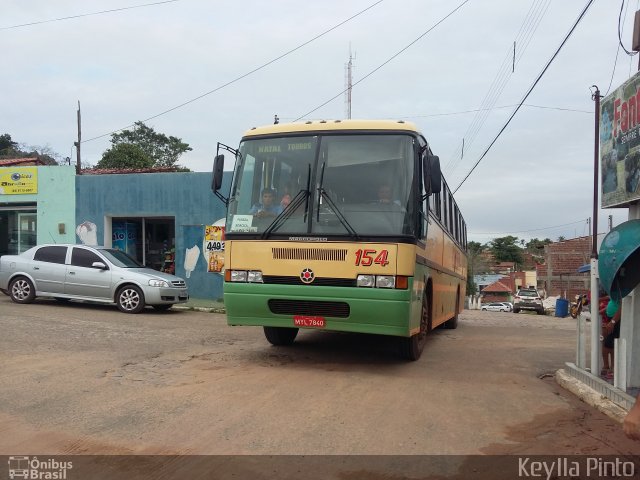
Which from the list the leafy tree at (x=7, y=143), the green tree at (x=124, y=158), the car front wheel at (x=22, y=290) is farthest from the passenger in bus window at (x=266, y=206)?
the leafy tree at (x=7, y=143)

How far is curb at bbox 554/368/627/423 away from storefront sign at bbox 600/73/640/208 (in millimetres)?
2106

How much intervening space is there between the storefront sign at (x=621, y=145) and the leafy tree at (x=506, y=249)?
8590 centimetres

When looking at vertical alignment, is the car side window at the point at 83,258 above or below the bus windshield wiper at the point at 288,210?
below

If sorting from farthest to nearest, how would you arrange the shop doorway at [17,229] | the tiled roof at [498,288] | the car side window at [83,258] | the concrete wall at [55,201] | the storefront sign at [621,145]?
the tiled roof at [498,288] → the shop doorway at [17,229] → the concrete wall at [55,201] → the car side window at [83,258] → the storefront sign at [621,145]

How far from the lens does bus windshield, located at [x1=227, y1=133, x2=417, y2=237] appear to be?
6.94m

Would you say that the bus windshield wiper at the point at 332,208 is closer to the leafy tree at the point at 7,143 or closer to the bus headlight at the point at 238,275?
the bus headlight at the point at 238,275

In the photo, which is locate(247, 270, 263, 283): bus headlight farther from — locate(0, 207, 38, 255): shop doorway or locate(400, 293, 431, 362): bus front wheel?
locate(0, 207, 38, 255): shop doorway

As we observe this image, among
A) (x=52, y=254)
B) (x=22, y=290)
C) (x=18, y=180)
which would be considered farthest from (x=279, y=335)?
(x=18, y=180)

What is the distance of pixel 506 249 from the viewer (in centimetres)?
9081

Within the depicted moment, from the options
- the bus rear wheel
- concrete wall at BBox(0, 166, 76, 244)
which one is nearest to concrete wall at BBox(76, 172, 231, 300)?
concrete wall at BBox(0, 166, 76, 244)

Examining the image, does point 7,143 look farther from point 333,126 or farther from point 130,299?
point 333,126

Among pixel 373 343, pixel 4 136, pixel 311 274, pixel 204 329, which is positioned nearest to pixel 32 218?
pixel 204 329

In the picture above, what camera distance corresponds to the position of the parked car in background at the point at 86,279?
516 inches

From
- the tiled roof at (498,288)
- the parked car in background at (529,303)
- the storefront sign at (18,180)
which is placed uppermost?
the storefront sign at (18,180)
